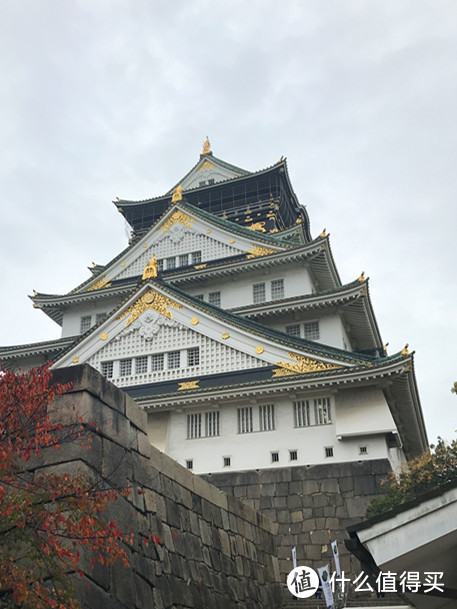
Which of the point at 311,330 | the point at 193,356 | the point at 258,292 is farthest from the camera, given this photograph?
the point at 258,292

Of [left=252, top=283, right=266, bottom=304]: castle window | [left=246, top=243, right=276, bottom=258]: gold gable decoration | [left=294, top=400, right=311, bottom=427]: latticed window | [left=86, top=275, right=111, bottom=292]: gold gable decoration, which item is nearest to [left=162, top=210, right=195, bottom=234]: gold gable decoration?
[left=86, top=275, right=111, bottom=292]: gold gable decoration

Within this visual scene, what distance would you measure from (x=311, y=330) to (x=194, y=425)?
7362 mm

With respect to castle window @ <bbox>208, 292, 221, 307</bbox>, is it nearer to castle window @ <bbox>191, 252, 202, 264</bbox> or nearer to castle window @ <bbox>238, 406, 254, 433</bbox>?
castle window @ <bbox>191, 252, 202, 264</bbox>

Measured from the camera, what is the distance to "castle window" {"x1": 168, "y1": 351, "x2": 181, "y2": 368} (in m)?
23.7

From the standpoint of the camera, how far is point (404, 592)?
274 inches


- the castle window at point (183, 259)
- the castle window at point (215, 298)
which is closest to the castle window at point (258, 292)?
the castle window at point (215, 298)

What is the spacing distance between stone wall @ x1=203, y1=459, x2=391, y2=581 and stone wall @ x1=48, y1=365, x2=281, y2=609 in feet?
20.0

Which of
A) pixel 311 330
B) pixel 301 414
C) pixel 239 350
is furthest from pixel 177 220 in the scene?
pixel 301 414

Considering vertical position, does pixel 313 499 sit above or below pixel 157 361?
below

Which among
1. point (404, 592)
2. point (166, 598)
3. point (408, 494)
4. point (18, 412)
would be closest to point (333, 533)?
point (408, 494)

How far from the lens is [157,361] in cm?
2405

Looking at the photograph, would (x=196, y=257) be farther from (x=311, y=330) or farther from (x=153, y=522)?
(x=153, y=522)

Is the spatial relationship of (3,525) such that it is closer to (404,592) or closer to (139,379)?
(404,592)

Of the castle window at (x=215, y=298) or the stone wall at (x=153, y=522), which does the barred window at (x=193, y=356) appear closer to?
the castle window at (x=215, y=298)
